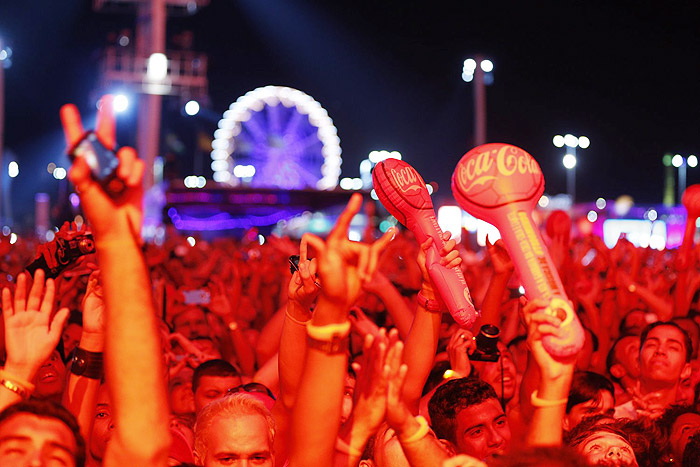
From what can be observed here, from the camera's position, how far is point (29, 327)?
226 centimetres

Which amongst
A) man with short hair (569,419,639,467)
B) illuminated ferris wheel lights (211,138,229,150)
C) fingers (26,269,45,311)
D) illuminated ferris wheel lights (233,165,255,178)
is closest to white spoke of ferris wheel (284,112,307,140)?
illuminated ferris wheel lights (233,165,255,178)

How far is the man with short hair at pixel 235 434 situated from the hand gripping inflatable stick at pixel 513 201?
88 cm

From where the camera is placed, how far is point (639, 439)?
3266 mm

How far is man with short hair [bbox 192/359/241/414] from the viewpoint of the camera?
4.00m

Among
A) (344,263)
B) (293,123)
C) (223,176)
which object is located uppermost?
(293,123)

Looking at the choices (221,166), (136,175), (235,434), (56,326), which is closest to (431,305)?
(235,434)

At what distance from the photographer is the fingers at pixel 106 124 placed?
1.74 metres

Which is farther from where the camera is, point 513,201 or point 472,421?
point 472,421

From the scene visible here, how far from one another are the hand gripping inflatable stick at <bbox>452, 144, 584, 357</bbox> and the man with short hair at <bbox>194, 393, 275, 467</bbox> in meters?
0.88

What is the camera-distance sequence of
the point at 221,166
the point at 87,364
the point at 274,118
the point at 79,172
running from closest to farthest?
the point at 79,172
the point at 87,364
the point at 221,166
the point at 274,118

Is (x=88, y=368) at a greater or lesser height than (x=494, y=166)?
lesser

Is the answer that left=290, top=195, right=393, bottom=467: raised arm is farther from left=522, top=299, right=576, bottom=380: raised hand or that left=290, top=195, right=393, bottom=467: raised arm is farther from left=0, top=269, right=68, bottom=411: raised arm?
left=0, top=269, right=68, bottom=411: raised arm

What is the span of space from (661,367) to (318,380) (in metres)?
2.61

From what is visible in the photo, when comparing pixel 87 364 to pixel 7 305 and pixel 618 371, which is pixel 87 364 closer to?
pixel 7 305
